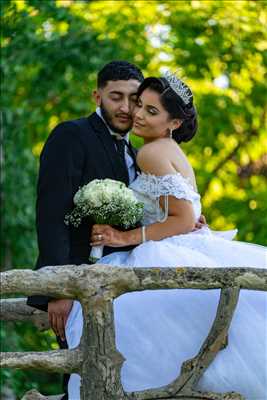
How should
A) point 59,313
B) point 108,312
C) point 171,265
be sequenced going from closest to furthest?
1. point 108,312
2. point 171,265
3. point 59,313

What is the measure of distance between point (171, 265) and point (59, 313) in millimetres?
515

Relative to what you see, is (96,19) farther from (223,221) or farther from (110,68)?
(110,68)

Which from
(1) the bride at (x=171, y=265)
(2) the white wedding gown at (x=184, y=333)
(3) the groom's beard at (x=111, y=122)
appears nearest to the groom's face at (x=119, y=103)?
(3) the groom's beard at (x=111, y=122)

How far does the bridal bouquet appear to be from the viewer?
4578mm

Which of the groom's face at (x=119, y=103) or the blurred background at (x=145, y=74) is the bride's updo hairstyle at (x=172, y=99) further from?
the blurred background at (x=145, y=74)

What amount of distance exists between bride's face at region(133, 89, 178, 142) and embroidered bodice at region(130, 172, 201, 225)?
0.18 meters

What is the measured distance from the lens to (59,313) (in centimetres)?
468

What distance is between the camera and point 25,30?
988cm

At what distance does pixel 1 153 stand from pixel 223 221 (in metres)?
3.64

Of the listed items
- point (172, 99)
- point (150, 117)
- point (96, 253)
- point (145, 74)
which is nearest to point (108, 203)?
point (96, 253)

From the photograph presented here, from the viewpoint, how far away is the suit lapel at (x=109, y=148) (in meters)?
5.01

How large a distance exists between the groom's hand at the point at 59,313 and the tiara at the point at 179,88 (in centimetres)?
96

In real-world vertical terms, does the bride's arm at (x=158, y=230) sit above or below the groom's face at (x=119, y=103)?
below

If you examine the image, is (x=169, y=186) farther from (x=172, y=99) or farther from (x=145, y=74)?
(x=145, y=74)
